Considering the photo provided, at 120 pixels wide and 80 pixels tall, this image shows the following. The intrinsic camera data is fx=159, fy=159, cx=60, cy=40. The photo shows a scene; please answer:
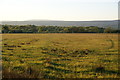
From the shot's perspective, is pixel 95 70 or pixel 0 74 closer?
pixel 0 74

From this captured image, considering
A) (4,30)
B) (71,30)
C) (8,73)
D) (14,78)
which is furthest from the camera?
(71,30)

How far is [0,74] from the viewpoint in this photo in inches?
310

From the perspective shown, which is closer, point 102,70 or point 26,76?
point 26,76

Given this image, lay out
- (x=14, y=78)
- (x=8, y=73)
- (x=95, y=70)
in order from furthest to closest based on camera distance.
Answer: (x=95, y=70) → (x=8, y=73) → (x=14, y=78)

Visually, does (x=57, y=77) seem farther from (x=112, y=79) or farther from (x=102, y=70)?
(x=102, y=70)

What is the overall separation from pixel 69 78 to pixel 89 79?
3.70 feet

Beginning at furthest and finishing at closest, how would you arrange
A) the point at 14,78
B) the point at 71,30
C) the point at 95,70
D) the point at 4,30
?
the point at 71,30
the point at 4,30
the point at 95,70
the point at 14,78

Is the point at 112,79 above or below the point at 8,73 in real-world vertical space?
below

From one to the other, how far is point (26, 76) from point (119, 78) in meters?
5.07

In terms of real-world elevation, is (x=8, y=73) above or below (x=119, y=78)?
above

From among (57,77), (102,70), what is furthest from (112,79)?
(57,77)

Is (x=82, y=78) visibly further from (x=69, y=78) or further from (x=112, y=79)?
(x=112, y=79)

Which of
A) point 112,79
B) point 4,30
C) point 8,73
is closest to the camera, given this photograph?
point 8,73

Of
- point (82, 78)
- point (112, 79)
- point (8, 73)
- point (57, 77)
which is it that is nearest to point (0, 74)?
point (8, 73)
